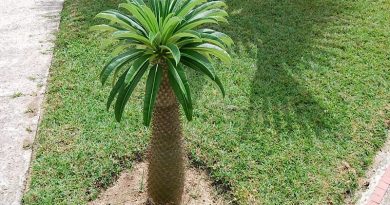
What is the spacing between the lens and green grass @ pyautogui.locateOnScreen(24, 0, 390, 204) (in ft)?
18.0

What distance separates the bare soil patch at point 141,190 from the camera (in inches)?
207

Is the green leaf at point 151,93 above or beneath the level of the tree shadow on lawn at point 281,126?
above

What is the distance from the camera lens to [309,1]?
935cm

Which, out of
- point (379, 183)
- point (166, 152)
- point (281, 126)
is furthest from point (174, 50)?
point (379, 183)

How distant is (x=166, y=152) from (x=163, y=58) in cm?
101

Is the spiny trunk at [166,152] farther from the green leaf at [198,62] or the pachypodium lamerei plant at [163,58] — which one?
the green leaf at [198,62]

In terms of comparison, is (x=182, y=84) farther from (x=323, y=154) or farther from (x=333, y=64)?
(x=333, y=64)

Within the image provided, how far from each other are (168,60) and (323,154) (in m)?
2.86

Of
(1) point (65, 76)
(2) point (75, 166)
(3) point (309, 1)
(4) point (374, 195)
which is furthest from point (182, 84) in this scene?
(3) point (309, 1)

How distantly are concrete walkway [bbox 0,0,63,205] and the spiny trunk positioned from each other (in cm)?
182

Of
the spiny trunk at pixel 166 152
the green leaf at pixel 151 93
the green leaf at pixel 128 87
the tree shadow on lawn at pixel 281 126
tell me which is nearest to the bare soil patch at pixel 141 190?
the tree shadow on lawn at pixel 281 126

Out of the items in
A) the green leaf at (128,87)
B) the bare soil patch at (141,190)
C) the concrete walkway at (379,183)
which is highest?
the green leaf at (128,87)

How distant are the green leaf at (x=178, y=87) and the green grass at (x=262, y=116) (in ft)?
5.74

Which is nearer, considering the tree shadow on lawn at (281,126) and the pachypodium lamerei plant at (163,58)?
the pachypodium lamerei plant at (163,58)
